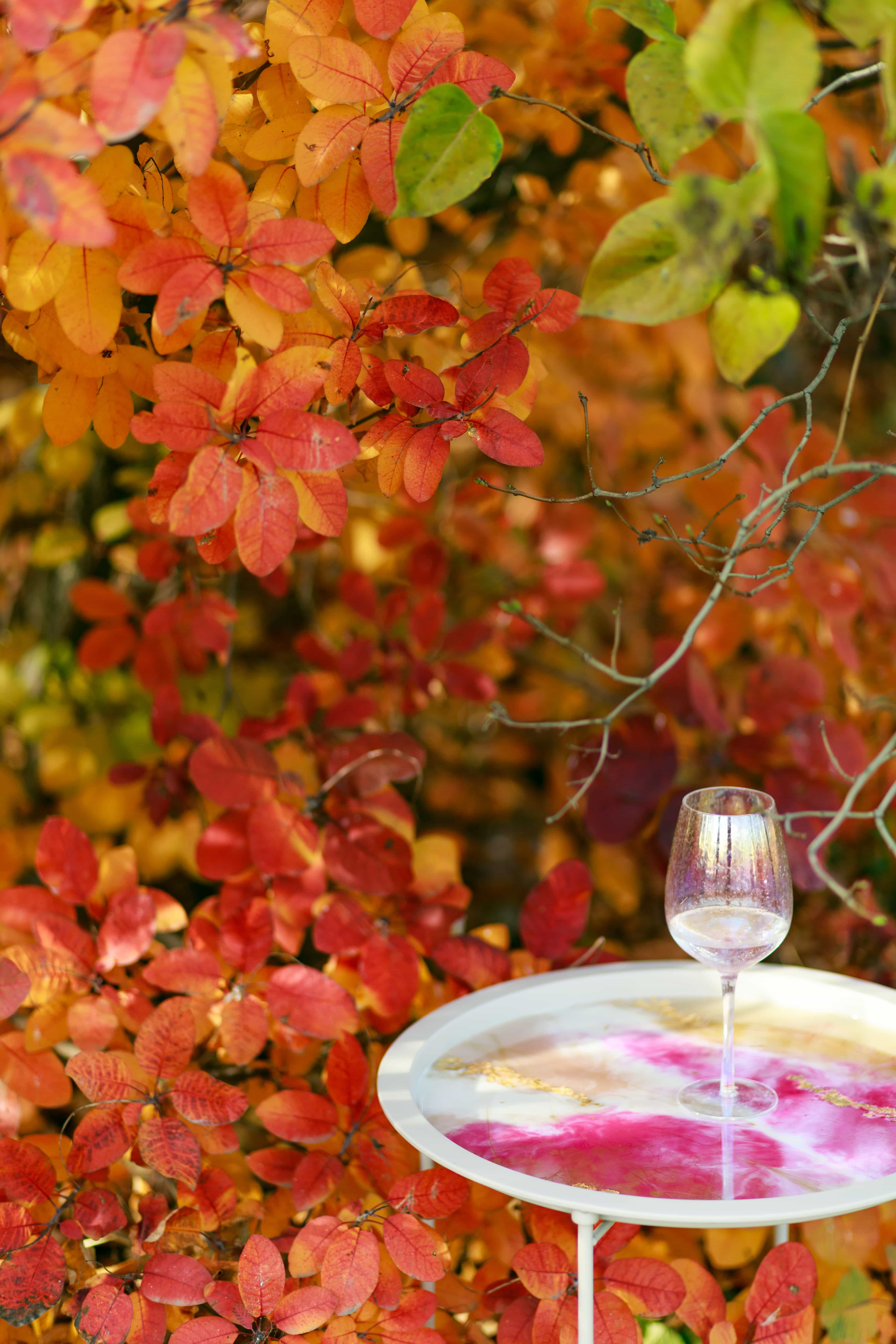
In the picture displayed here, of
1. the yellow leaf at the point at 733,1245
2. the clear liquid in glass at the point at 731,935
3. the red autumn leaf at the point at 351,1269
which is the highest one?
the clear liquid in glass at the point at 731,935

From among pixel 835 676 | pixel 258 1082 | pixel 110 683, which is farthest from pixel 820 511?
pixel 110 683

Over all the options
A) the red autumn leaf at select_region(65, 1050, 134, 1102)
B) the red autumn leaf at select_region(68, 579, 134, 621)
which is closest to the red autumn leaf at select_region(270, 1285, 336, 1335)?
the red autumn leaf at select_region(65, 1050, 134, 1102)

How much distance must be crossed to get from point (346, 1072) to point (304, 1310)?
200 mm

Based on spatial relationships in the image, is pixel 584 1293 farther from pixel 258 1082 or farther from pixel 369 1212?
pixel 258 1082

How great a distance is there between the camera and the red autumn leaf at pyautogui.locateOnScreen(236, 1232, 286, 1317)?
0.93 metres

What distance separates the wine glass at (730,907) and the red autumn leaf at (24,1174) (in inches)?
20.7

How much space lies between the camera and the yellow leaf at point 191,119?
0.61m

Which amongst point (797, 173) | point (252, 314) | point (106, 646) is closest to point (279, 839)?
point (106, 646)

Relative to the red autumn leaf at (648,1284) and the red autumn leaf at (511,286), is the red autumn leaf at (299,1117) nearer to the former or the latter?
the red autumn leaf at (648,1284)

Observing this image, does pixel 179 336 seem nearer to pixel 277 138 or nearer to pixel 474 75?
pixel 277 138

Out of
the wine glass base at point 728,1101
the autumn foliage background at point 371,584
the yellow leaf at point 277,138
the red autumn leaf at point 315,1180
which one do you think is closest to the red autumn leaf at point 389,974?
the autumn foliage background at point 371,584

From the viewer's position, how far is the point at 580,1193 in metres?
0.80

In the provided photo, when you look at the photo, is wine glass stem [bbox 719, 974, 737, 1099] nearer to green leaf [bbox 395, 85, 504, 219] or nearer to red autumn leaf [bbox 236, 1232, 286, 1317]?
red autumn leaf [bbox 236, 1232, 286, 1317]

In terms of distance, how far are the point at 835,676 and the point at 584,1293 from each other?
1.25 metres
